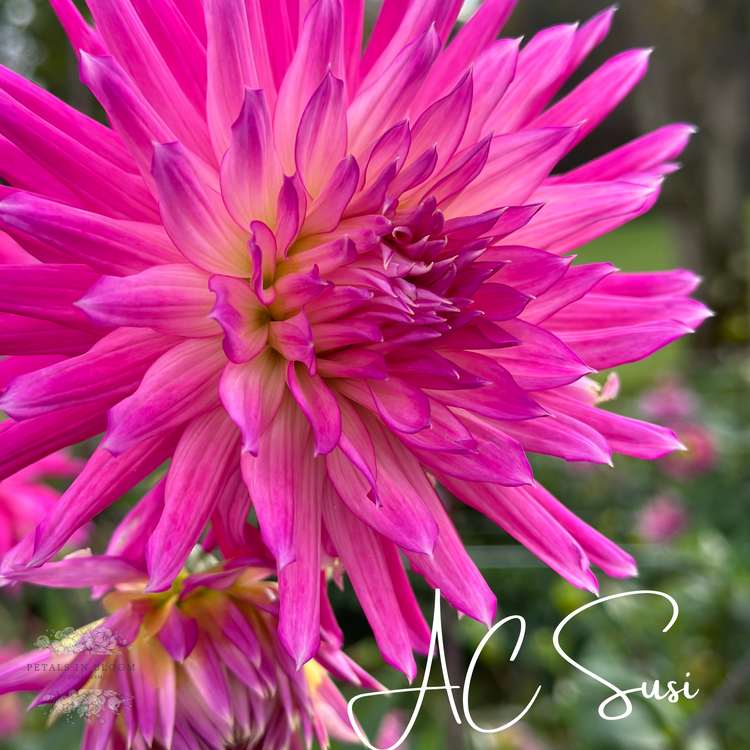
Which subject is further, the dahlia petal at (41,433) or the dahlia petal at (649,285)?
the dahlia petal at (649,285)

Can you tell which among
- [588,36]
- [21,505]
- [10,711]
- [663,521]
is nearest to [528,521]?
[588,36]

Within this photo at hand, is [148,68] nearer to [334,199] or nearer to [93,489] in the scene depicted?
[334,199]

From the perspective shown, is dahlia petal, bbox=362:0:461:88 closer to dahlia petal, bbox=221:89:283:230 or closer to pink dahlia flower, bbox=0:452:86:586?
dahlia petal, bbox=221:89:283:230

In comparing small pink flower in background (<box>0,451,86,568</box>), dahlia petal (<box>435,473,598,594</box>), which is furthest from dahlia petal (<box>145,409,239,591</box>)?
small pink flower in background (<box>0,451,86,568</box>)

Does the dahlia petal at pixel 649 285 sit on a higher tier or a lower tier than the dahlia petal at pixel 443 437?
higher

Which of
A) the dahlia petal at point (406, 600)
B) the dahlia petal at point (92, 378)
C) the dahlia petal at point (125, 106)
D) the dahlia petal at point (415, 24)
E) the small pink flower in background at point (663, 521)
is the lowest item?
the small pink flower in background at point (663, 521)

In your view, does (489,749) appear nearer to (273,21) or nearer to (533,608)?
(533,608)

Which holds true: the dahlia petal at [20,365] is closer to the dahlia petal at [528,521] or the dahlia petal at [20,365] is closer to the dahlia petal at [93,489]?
the dahlia petal at [93,489]

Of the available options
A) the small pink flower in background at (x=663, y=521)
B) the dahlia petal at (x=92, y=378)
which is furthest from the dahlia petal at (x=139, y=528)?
the small pink flower in background at (x=663, y=521)
